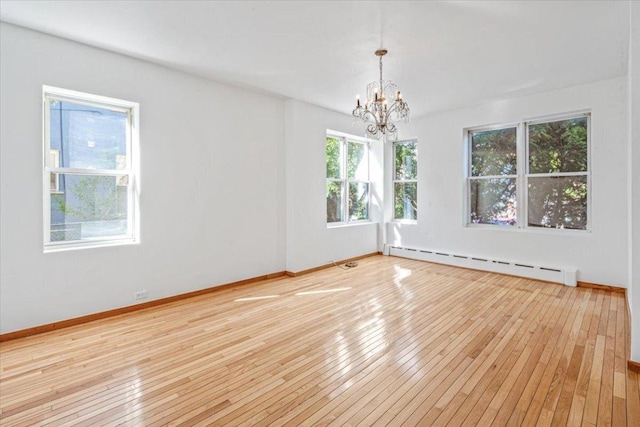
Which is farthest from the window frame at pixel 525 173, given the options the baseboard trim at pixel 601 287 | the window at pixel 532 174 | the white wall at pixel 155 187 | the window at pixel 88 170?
the window at pixel 88 170

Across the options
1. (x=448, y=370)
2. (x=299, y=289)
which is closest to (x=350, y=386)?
(x=448, y=370)

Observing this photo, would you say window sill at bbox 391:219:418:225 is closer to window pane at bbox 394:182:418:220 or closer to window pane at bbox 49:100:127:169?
window pane at bbox 394:182:418:220

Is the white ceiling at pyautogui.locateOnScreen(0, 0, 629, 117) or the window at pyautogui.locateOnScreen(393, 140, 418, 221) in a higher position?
the white ceiling at pyautogui.locateOnScreen(0, 0, 629, 117)

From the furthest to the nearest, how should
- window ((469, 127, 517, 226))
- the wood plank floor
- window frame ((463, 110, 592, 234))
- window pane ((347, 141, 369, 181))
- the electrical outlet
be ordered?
window pane ((347, 141, 369, 181)) → window ((469, 127, 517, 226)) → window frame ((463, 110, 592, 234)) → the electrical outlet → the wood plank floor

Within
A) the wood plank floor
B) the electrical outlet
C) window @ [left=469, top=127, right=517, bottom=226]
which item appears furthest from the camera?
window @ [left=469, top=127, right=517, bottom=226]

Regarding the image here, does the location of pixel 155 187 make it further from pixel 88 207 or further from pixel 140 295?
pixel 140 295

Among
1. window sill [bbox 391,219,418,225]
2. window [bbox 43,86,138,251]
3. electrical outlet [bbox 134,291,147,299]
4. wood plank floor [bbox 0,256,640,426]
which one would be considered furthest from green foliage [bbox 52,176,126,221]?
window sill [bbox 391,219,418,225]

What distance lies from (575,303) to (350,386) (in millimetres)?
3333

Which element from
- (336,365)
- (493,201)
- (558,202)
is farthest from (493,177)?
(336,365)

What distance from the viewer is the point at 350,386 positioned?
2.17m

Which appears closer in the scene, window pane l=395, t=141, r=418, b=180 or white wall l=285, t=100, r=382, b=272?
white wall l=285, t=100, r=382, b=272

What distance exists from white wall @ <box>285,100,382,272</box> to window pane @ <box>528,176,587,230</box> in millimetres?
3158

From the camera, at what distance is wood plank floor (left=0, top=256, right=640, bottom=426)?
1.92 metres

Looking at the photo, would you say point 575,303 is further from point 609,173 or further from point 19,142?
point 19,142
